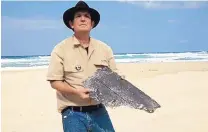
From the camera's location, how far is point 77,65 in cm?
317

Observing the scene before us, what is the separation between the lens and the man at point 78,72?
10.4 ft

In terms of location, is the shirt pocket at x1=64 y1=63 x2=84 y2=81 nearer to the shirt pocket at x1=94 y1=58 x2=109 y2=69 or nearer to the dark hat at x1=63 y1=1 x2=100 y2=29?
the shirt pocket at x1=94 y1=58 x2=109 y2=69

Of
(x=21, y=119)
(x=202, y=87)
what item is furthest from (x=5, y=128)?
(x=202, y=87)

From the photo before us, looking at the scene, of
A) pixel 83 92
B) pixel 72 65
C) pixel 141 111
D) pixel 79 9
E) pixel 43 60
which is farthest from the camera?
pixel 43 60

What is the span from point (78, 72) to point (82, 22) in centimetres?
37

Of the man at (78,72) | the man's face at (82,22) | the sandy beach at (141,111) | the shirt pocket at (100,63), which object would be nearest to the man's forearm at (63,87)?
the man at (78,72)

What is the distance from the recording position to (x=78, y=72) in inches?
125

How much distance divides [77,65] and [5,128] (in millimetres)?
4149

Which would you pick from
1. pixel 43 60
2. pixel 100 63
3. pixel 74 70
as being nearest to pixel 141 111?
pixel 100 63

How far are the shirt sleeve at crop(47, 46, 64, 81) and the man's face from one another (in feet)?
0.69

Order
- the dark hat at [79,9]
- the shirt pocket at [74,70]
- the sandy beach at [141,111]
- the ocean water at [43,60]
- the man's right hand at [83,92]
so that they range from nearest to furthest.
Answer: the man's right hand at [83,92]
the shirt pocket at [74,70]
the dark hat at [79,9]
the sandy beach at [141,111]
the ocean water at [43,60]

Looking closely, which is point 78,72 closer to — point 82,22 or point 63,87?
point 63,87

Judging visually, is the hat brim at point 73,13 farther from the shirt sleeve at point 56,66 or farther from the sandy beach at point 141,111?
the sandy beach at point 141,111

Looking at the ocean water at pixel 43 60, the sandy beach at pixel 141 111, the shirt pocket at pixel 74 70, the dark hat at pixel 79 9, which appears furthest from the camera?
the ocean water at pixel 43 60
